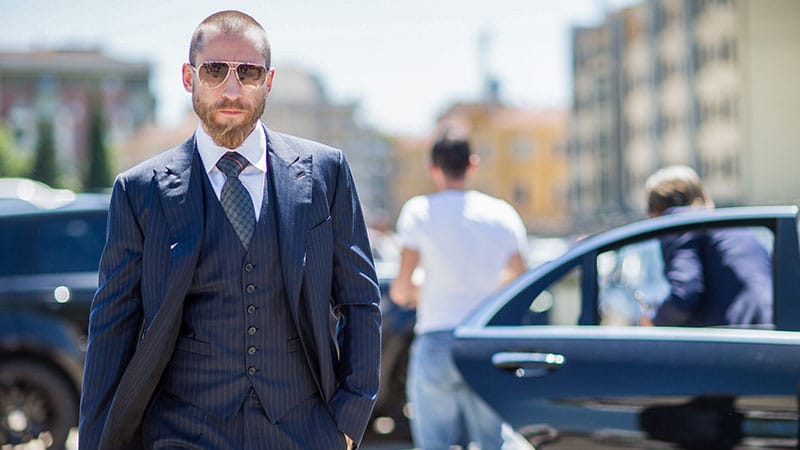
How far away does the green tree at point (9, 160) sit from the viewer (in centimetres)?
9269

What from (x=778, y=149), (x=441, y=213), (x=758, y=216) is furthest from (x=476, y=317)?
(x=778, y=149)

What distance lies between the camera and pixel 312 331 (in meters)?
2.58

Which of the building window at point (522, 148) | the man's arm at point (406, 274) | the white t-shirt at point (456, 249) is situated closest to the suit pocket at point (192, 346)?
the white t-shirt at point (456, 249)

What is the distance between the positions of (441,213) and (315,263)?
8.34 ft

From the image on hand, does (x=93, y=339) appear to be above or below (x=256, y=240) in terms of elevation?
below

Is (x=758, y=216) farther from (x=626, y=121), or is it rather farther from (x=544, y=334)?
(x=626, y=121)

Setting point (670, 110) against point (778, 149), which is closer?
point (778, 149)

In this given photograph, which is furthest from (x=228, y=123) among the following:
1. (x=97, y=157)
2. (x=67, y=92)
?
(x=67, y=92)

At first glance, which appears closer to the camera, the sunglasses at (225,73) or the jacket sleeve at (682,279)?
the sunglasses at (225,73)

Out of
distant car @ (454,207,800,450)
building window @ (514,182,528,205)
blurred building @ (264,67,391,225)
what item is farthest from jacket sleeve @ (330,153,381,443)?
blurred building @ (264,67,391,225)

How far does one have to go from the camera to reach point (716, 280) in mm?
4609

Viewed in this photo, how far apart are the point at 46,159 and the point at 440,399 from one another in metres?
93.2

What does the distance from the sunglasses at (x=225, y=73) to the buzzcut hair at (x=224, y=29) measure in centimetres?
5

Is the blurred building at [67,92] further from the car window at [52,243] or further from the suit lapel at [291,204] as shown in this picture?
the suit lapel at [291,204]
